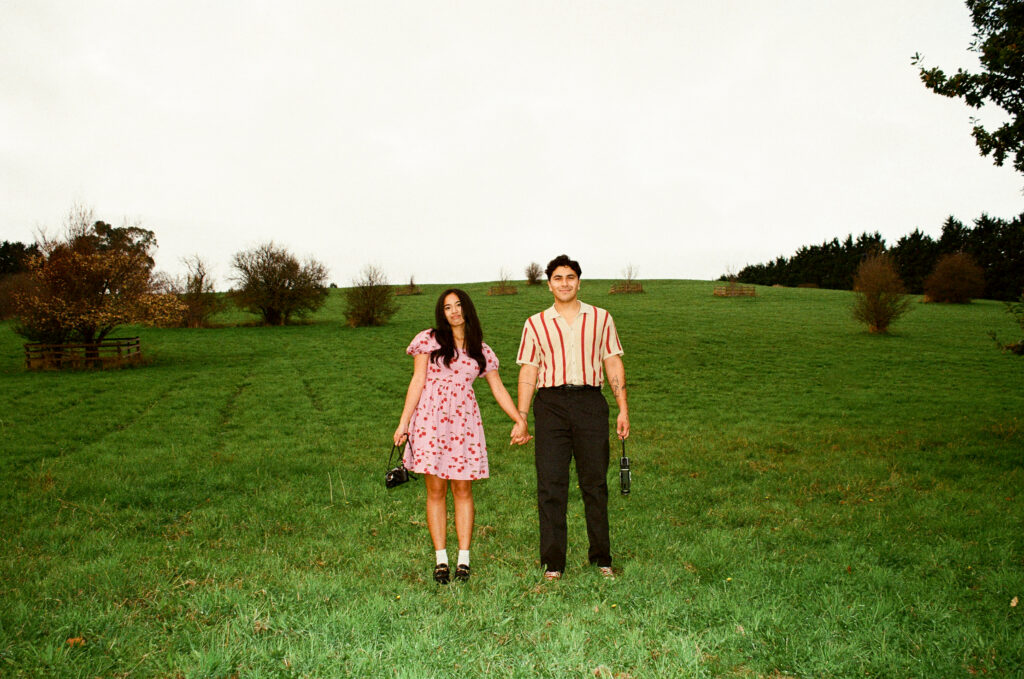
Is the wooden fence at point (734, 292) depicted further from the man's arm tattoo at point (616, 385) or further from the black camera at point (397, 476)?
the black camera at point (397, 476)

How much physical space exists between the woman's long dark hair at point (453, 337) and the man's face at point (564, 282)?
0.79 metres

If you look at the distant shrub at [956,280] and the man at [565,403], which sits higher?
the distant shrub at [956,280]

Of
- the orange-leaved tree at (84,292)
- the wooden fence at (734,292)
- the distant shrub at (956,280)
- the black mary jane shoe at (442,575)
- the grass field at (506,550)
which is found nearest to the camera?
the grass field at (506,550)

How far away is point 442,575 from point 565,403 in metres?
1.94

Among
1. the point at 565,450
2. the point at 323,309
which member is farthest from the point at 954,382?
the point at 323,309

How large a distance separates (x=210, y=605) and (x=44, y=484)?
7440 mm

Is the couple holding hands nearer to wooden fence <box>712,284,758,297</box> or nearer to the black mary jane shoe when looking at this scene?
the black mary jane shoe

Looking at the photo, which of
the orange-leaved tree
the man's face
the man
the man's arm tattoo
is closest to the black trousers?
the man

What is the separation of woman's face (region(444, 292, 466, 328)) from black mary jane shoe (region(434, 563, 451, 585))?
7.46 ft

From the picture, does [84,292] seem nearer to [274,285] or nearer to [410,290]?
[274,285]

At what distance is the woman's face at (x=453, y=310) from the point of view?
5711 mm

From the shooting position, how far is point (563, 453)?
571 centimetres

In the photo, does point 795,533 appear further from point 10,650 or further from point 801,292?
point 801,292

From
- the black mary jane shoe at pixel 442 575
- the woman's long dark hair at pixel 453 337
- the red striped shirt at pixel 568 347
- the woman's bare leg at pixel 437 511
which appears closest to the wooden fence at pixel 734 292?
the red striped shirt at pixel 568 347
